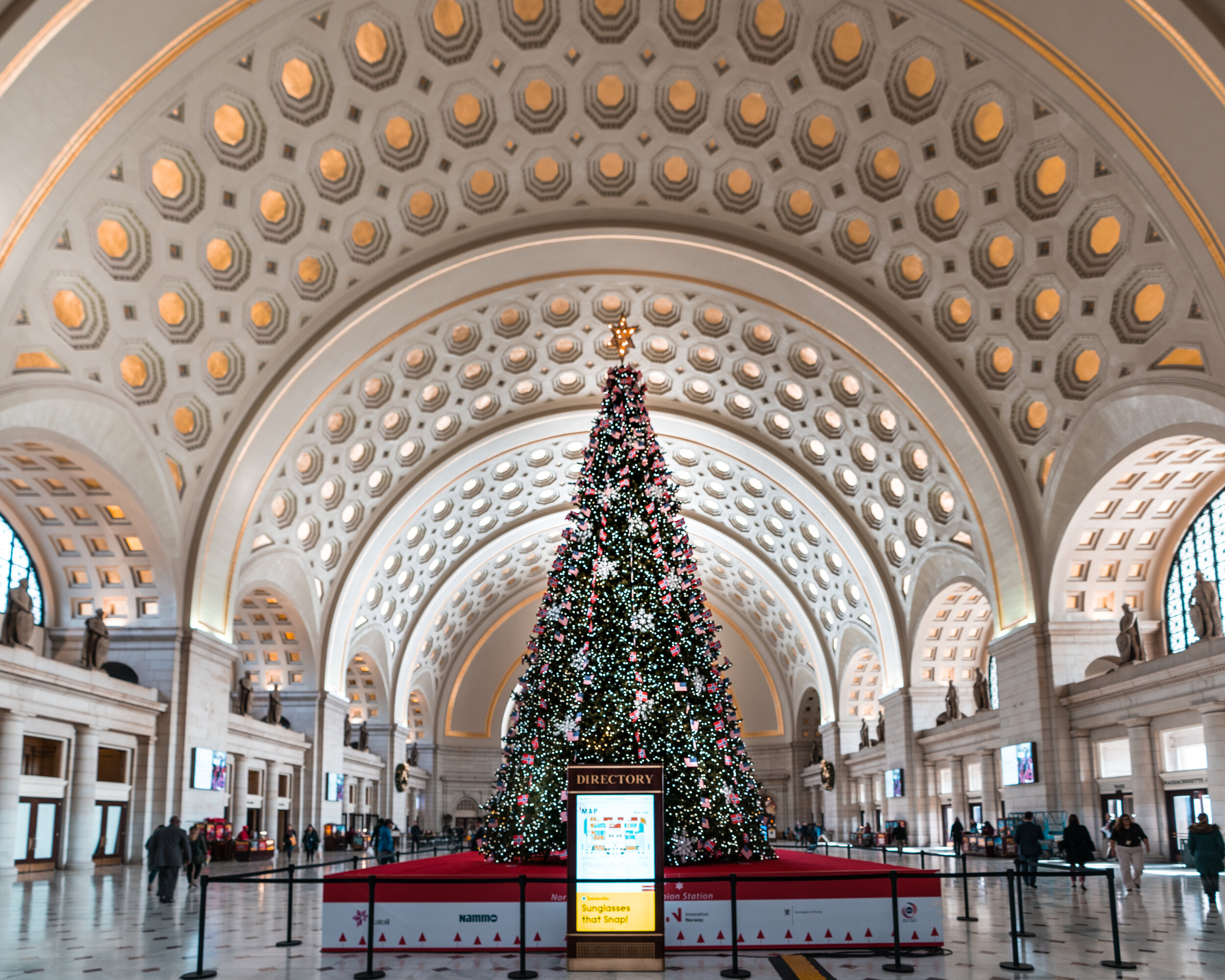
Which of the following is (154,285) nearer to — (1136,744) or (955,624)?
(1136,744)

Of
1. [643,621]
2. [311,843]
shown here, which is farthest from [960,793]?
[643,621]

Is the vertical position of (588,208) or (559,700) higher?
(588,208)

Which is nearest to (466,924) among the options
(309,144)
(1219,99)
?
(1219,99)

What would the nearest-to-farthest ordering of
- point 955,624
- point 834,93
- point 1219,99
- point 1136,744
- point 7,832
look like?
point 1219,99
point 7,832
point 834,93
point 1136,744
point 955,624

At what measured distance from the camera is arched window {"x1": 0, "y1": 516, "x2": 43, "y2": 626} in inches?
924

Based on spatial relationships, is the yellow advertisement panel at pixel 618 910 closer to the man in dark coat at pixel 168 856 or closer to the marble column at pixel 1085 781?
the man in dark coat at pixel 168 856

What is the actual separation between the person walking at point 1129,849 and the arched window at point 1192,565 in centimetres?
887

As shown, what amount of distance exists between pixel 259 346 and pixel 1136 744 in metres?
21.6

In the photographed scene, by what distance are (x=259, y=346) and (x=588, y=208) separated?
27.4 feet

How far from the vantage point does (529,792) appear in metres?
13.9

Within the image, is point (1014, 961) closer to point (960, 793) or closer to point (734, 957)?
point (734, 957)

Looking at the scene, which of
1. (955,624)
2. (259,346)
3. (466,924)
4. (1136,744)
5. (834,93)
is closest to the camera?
(466,924)

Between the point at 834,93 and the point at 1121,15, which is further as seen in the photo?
the point at 834,93

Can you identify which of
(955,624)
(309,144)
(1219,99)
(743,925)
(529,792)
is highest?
(309,144)
